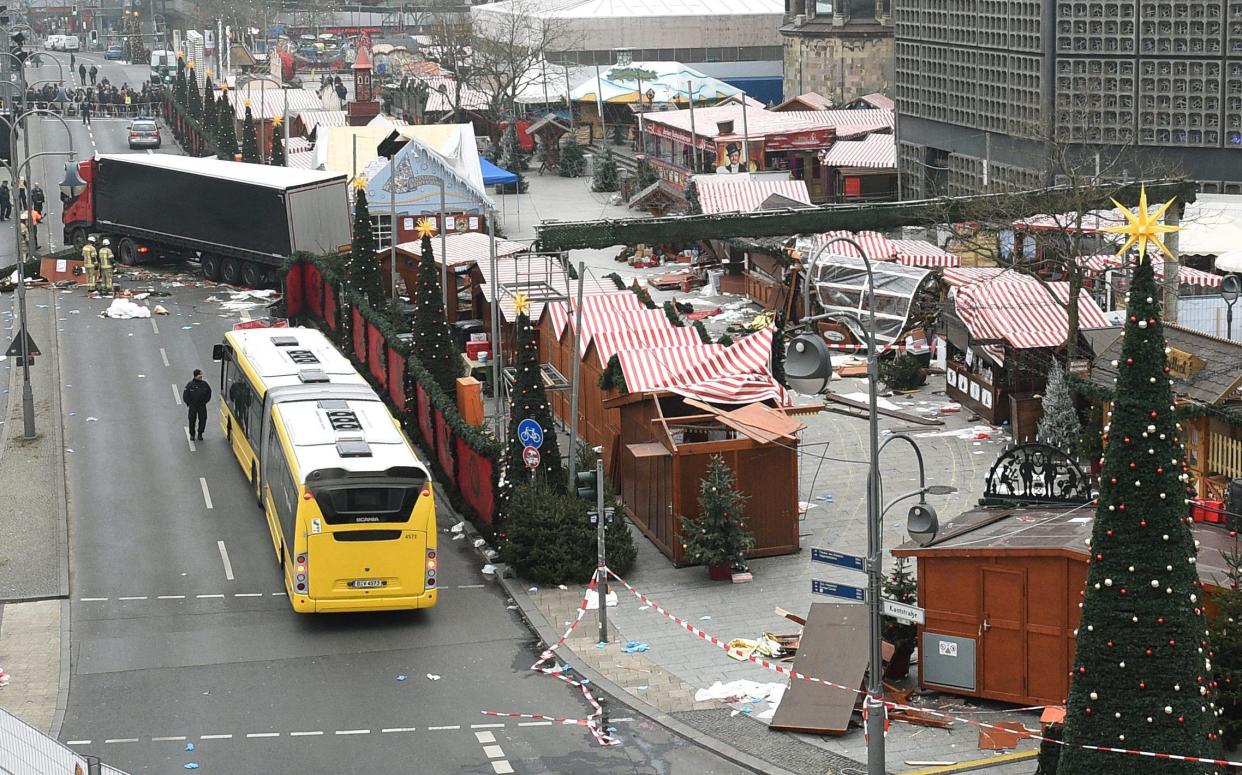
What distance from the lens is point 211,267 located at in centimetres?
5862

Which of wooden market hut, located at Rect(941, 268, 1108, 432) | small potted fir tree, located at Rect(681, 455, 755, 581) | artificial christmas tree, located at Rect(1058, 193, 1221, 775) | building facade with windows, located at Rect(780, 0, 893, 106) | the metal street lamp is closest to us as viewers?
artificial christmas tree, located at Rect(1058, 193, 1221, 775)

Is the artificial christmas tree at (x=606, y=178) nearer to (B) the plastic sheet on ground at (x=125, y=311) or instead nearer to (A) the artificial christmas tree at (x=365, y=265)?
(B) the plastic sheet on ground at (x=125, y=311)

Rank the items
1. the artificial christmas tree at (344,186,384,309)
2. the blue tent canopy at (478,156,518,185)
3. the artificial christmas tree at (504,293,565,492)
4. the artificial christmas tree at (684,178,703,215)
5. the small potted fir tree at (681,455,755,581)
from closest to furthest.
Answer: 1. the small potted fir tree at (681,455,755,581)
2. the artificial christmas tree at (504,293,565,492)
3. the artificial christmas tree at (344,186,384,309)
4. the artificial christmas tree at (684,178,703,215)
5. the blue tent canopy at (478,156,518,185)

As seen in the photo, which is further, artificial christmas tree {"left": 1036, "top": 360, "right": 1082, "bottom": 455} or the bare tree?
the bare tree

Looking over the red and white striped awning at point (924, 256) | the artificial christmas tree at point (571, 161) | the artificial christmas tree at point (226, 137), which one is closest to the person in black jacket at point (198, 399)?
the red and white striped awning at point (924, 256)

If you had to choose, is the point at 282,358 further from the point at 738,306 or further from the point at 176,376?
the point at 738,306

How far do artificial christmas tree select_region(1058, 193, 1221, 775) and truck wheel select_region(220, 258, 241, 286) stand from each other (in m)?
43.6

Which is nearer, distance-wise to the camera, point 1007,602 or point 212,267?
point 1007,602

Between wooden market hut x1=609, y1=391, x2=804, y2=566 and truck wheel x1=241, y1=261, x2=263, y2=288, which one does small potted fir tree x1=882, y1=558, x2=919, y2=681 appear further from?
truck wheel x1=241, y1=261, x2=263, y2=288

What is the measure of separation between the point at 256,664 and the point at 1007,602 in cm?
1031

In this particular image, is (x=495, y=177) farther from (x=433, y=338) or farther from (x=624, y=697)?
(x=624, y=697)

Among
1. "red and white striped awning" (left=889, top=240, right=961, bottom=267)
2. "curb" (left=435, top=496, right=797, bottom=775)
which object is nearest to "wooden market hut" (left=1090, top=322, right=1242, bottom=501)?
"curb" (left=435, top=496, right=797, bottom=775)

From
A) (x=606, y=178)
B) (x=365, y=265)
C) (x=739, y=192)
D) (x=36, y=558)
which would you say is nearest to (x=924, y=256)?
(x=739, y=192)

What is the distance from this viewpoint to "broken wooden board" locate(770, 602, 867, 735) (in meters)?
22.9
